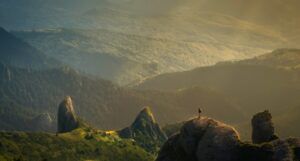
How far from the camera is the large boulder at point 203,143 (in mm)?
117750

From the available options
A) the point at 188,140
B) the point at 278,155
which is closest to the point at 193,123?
the point at 188,140

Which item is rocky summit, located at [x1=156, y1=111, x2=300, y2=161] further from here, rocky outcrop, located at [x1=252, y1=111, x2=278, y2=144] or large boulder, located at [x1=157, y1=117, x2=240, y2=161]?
rocky outcrop, located at [x1=252, y1=111, x2=278, y2=144]

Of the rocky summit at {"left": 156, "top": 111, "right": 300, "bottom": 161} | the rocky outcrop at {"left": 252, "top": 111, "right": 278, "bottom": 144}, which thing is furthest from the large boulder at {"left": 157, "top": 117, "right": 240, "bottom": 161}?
the rocky outcrop at {"left": 252, "top": 111, "right": 278, "bottom": 144}

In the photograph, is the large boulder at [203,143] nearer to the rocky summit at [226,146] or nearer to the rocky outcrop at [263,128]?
the rocky summit at [226,146]

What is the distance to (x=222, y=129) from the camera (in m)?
120

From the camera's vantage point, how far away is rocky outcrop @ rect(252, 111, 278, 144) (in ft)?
454

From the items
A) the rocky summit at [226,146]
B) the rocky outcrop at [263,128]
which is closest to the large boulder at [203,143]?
the rocky summit at [226,146]

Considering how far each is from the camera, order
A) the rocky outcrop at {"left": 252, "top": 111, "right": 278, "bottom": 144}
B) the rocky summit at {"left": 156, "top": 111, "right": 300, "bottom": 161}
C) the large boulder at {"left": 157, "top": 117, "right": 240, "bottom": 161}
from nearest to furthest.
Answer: the rocky summit at {"left": 156, "top": 111, "right": 300, "bottom": 161} → the large boulder at {"left": 157, "top": 117, "right": 240, "bottom": 161} → the rocky outcrop at {"left": 252, "top": 111, "right": 278, "bottom": 144}

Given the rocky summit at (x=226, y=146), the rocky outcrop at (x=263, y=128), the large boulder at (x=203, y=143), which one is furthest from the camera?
the rocky outcrop at (x=263, y=128)

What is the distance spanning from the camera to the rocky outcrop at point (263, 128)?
138500mm

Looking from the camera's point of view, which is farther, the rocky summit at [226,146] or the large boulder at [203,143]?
the large boulder at [203,143]

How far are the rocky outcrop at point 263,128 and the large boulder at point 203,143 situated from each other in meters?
21.0

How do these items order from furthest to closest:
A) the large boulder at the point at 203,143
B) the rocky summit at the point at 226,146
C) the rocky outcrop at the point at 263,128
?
the rocky outcrop at the point at 263,128, the large boulder at the point at 203,143, the rocky summit at the point at 226,146

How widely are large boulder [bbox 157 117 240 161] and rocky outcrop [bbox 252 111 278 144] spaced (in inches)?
827
